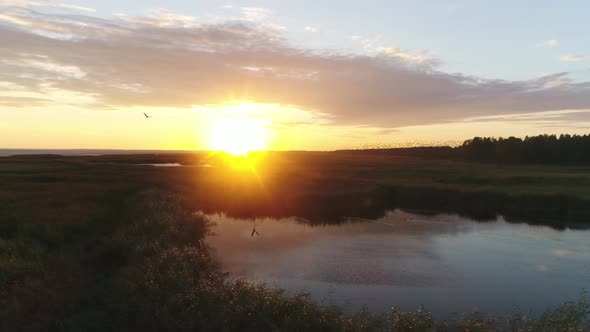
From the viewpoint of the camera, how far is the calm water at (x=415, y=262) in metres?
19.7

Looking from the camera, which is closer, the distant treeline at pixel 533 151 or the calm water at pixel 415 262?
the calm water at pixel 415 262

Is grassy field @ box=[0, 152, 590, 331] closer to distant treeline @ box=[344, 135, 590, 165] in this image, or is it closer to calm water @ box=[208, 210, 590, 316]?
calm water @ box=[208, 210, 590, 316]

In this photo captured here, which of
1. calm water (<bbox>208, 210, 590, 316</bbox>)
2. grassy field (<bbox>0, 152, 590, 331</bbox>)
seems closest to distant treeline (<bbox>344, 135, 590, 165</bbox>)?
grassy field (<bbox>0, 152, 590, 331</bbox>)

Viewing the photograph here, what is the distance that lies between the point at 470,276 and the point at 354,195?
99.1 feet

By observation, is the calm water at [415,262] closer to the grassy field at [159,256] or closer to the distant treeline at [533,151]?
the grassy field at [159,256]

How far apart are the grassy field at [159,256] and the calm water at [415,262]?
2279 mm

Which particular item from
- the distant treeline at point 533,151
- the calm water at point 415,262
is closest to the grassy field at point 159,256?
the calm water at point 415,262

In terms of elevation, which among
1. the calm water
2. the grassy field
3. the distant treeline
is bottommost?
the calm water

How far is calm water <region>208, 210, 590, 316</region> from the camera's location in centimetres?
1967

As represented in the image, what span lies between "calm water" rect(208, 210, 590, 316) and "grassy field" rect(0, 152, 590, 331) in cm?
228

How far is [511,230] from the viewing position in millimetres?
36719

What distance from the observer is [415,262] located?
25.4 m

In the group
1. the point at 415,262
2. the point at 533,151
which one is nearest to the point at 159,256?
the point at 415,262

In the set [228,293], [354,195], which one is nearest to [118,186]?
[354,195]
